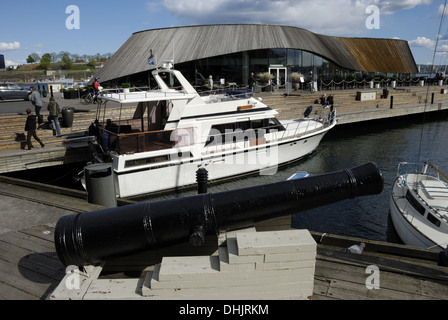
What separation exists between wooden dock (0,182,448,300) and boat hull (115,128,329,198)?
6.90 metres

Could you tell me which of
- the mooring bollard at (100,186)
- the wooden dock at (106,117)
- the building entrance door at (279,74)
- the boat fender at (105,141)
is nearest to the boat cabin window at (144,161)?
the boat fender at (105,141)

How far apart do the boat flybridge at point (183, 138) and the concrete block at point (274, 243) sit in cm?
871

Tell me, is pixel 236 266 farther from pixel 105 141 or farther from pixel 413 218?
pixel 105 141

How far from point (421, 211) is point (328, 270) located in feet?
23.9

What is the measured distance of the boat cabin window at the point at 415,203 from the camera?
10.2m

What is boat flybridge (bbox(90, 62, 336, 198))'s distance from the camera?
12.2 m

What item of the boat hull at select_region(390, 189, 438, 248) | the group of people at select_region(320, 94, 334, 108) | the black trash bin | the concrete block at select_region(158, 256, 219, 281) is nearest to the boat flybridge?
the black trash bin

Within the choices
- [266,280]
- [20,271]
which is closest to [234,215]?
[266,280]

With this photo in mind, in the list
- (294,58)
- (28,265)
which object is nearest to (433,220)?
(28,265)

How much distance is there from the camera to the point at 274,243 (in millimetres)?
3482

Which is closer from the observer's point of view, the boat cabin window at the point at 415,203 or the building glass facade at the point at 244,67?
the boat cabin window at the point at 415,203

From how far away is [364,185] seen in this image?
432cm

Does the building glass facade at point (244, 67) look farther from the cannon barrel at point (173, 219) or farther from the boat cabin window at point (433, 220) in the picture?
the cannon barrel at point (173, 219)
